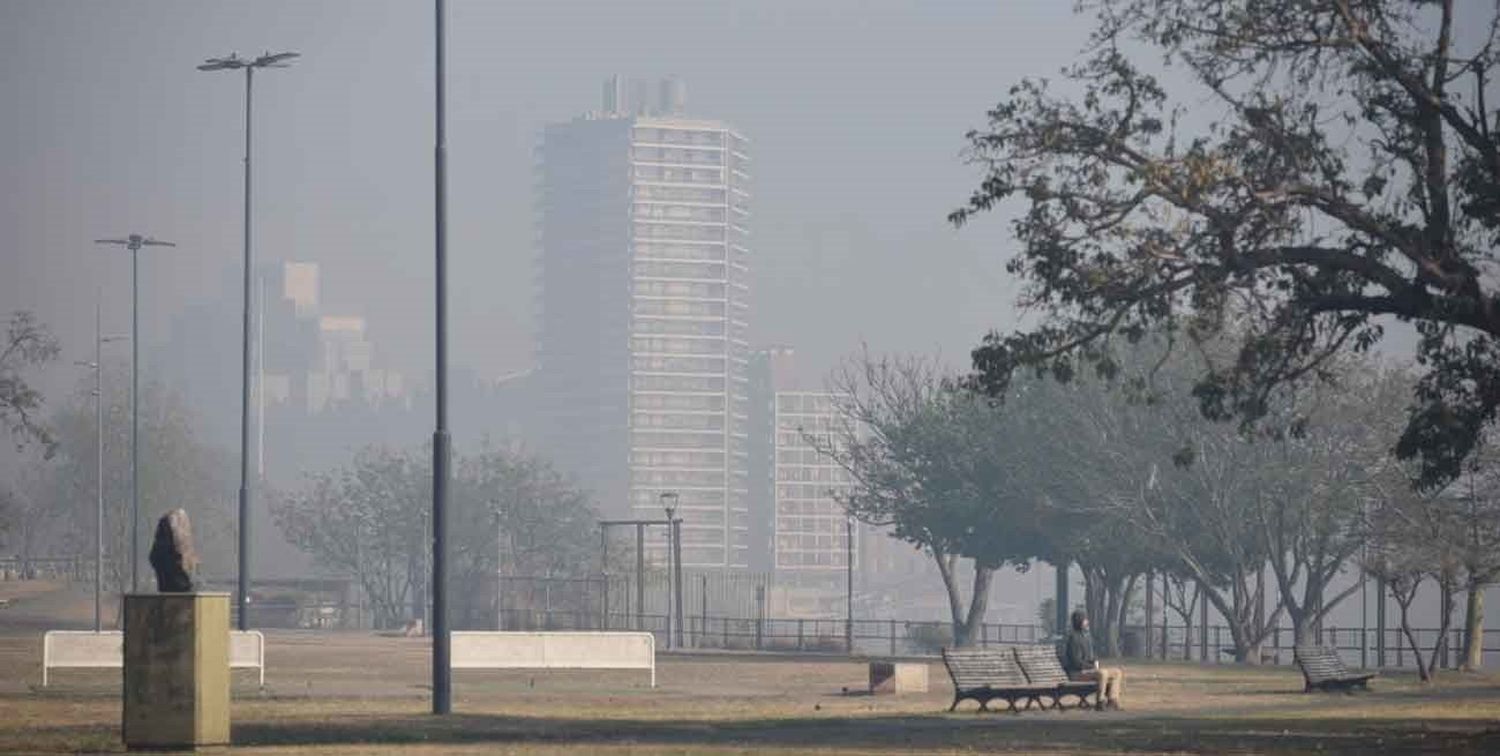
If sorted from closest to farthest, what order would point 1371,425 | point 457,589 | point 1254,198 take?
point 1254,198 < point 1371,425 < point 457,589

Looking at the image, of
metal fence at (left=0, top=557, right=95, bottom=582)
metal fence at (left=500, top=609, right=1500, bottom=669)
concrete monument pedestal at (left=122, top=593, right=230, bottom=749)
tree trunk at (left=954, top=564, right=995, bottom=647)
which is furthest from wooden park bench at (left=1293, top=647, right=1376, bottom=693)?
metal fence at (left=0, top=557, right=95, bottom=582)

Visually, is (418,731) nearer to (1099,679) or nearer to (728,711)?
(728,711)

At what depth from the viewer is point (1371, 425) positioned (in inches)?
2832

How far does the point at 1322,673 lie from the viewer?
44.7 meters

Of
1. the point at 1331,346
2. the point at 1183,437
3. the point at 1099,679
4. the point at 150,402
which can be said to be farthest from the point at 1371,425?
the point at 150,402

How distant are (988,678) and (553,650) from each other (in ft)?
46.1

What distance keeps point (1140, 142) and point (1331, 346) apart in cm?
329

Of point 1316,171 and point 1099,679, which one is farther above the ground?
point 1316,171

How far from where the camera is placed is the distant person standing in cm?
3741

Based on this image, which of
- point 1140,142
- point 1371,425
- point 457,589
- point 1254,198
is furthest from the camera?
point 457,589

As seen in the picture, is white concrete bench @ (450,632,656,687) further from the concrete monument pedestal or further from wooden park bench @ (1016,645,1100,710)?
the concrete monument pedestal

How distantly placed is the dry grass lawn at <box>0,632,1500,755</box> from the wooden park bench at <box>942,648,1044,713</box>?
1.77ft

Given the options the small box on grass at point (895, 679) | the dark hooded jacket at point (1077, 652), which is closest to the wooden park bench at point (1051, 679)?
the dark hooded jacket at point (1077, 652)

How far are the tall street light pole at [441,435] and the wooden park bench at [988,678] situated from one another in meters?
7.01
